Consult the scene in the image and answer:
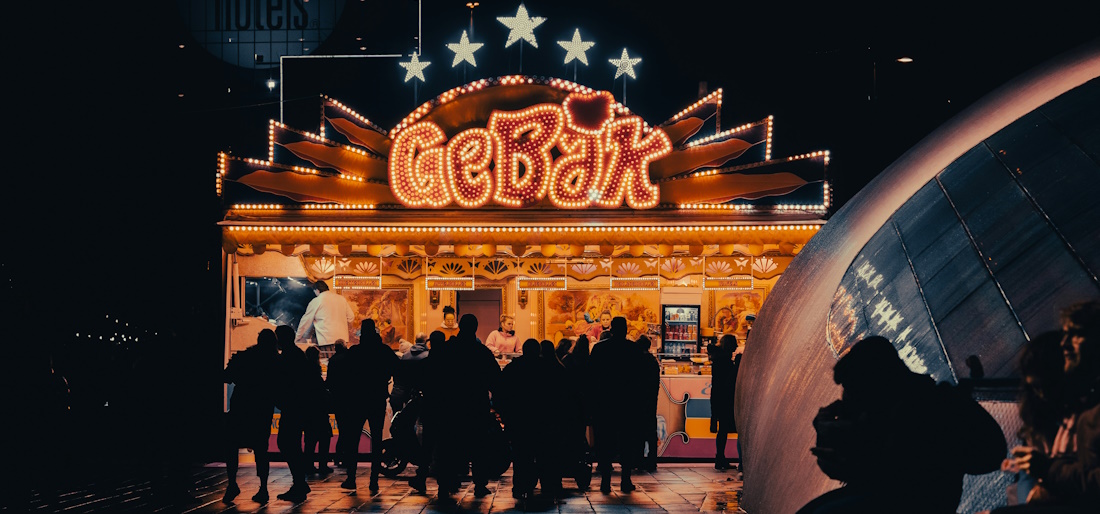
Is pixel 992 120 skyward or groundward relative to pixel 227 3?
groundward

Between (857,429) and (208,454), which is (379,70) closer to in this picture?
(208,454)

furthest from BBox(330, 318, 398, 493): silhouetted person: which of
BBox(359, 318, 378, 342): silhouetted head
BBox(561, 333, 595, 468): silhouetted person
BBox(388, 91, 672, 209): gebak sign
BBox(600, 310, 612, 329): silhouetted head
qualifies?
BBox(600, 310, 612, 329): silhouetted head

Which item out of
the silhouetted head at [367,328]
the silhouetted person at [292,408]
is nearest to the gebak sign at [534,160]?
the silhouetted head at [367,328]

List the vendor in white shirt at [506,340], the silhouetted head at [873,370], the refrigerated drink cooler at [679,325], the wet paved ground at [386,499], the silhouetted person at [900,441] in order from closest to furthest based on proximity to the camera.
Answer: the silhouetted person at [900,441], the silhouetted head at [873,370], the wet paved ground at [386,499], the vendor in white shirt at [506,340], the refrigerated drink cooler at [679,325]

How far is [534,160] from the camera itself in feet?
48.9

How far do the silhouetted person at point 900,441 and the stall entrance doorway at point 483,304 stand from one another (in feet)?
49.1

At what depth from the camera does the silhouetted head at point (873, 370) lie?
164 inches

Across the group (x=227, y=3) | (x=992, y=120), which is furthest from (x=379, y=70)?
(x=992, y=120)

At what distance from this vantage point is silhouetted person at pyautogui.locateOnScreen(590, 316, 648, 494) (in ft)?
38.6

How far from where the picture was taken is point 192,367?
14.1 m

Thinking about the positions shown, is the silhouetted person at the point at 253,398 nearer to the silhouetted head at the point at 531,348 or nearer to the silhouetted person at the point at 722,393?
the silhouetted head at the point at 531,348

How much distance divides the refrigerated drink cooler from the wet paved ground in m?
5.12

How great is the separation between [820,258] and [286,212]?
8764mm

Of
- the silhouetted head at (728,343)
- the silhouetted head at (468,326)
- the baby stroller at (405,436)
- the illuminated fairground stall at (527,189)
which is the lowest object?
the baby stroller at (405,436)
